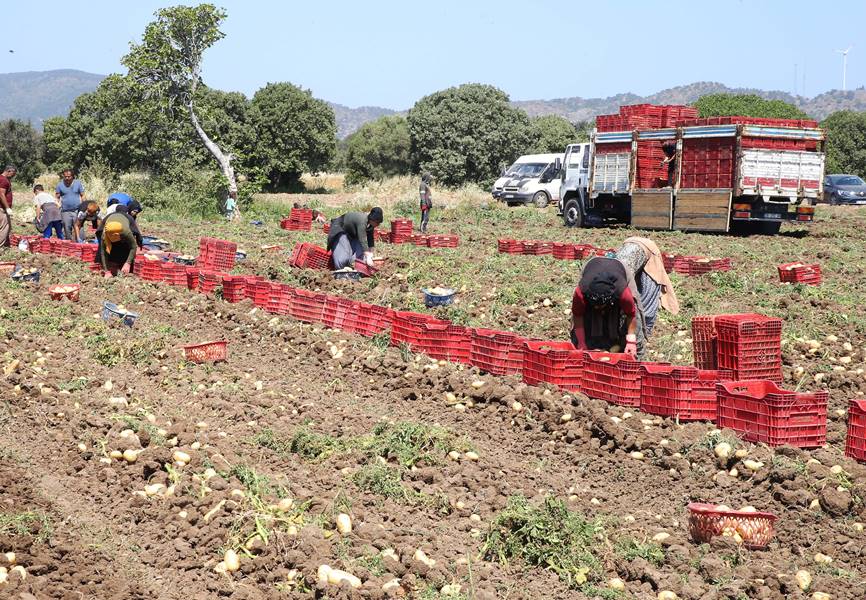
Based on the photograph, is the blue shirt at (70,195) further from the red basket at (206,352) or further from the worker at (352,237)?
the red basket at (206,352)

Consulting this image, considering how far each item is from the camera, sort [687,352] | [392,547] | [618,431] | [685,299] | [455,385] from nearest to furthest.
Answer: [392,547]
[618,431]
[455,385]
[687,352]
[685,299]

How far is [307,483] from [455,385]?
8.29 feet

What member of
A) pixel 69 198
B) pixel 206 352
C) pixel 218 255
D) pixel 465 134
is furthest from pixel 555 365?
pixel 465 134

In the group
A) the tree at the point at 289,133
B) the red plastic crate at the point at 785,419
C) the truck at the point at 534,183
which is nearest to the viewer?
the red plastic crate at the point at 785,419

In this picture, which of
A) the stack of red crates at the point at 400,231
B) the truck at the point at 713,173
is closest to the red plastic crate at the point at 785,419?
the stack of red crates at the point at 400,231

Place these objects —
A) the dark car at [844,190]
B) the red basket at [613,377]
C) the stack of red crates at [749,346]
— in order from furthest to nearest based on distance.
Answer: the dark car at [844,190], the stack of red crates at [749,346], the red basket at [613,377]

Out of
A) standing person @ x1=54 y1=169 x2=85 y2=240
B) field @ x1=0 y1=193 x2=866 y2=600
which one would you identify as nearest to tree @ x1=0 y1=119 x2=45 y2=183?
standing person @ x1=54 y1=169 x2=85 y2=240

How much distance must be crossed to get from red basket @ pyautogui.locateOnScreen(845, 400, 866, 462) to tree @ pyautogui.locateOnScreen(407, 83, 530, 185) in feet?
144

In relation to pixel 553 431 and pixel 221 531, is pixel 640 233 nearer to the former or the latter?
pixel 553 431

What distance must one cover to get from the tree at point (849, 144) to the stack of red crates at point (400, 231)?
148 ft

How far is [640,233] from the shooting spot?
22266 mm

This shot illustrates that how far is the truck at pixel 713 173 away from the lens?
20.4 meters

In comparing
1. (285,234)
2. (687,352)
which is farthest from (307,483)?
(285,234)

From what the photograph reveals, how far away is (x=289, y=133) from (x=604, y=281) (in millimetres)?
40463
